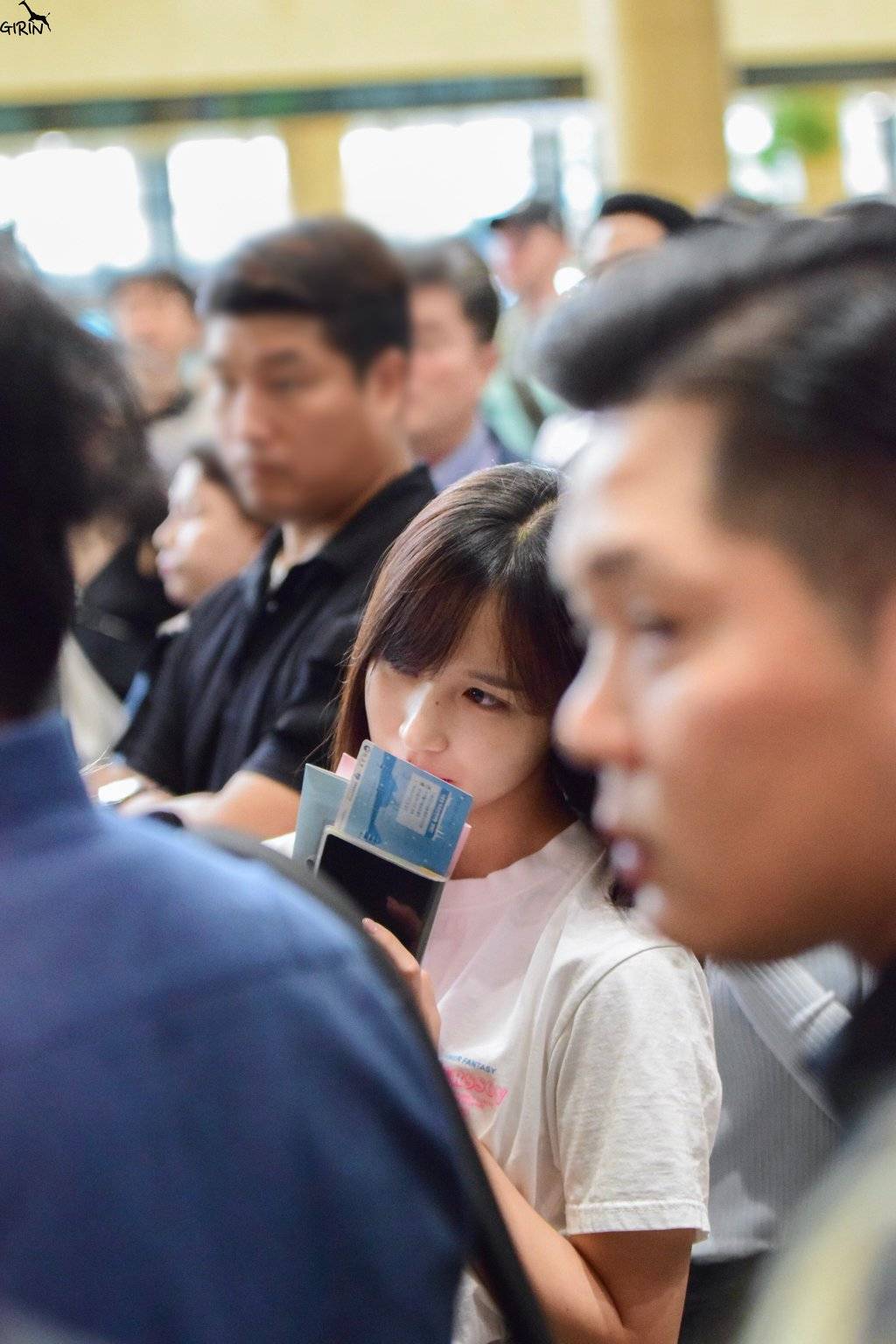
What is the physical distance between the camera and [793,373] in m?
0.84

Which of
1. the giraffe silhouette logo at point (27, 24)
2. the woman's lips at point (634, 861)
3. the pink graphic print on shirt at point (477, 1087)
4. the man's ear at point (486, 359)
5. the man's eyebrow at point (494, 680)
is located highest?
the giraffe silhouette logo at point (27, 24)

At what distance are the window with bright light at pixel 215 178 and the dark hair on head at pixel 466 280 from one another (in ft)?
15.2

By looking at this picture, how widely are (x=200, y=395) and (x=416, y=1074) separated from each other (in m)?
3.61

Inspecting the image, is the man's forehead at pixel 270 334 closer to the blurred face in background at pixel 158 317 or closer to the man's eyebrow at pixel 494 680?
the man's eyebrow at pixel 494 680

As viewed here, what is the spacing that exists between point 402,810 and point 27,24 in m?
1.07

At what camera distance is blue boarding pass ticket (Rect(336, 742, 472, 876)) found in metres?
1.31

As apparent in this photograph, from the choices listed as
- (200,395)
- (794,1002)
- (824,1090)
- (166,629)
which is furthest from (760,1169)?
(200,395)

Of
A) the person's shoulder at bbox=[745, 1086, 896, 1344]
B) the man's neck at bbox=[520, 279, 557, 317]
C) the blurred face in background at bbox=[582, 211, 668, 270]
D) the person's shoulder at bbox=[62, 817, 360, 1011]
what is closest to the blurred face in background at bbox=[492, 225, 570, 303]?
the man's neck at bbox=[520, 279, 557, 317]

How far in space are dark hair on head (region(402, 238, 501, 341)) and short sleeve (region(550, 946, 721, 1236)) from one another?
2.37m

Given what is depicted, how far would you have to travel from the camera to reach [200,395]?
4242mm

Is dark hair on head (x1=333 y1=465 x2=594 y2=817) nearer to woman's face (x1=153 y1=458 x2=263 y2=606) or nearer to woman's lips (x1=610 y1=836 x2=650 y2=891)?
woman's lips (x1=610 y1=836 x2=650 y2=891)

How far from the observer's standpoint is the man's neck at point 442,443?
341 cm

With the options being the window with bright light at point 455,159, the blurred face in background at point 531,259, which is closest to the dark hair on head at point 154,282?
the blurred face in background at point 531,259

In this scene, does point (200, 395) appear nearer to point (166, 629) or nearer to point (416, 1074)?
point (166, 629)
